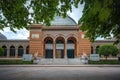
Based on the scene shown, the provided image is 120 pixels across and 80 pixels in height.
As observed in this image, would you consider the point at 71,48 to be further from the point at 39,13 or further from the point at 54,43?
the point at 39,13

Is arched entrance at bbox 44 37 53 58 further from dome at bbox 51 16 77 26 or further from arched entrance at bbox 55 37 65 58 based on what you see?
dome at bbox 51 16 77 26

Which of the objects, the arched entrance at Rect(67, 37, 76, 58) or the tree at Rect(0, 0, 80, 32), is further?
the arched entrance at Rect(67, 37, 76, 58)

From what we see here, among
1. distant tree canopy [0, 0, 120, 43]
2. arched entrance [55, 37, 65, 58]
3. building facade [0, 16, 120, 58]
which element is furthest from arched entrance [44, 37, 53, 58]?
distant tree canopy [0, 0, 120, 43]

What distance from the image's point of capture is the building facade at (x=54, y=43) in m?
50.7

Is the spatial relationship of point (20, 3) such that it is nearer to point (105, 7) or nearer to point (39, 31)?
point (105, 7)

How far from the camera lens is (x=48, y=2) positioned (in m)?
12.8

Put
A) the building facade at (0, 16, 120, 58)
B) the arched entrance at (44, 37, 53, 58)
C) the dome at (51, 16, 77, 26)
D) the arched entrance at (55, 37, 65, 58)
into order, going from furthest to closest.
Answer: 1. the dome at (51, 16, 77, 26)
2. the arched entrance at (55, 37, 65, 58)
3. the arched entrance at (44, 37, 53, 58)
4. the building facade at (0, 16, 120, 58)

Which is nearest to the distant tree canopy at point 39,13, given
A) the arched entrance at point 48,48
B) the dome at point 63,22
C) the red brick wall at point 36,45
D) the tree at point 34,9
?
the tree at point 34,9

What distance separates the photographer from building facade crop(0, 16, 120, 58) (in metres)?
50.7

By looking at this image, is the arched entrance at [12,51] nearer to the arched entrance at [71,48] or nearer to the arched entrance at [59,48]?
the arched entrance at [59,48]

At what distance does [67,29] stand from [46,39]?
20.6ft

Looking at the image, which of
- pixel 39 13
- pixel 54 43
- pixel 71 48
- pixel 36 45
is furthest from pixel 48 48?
pixel 39 13

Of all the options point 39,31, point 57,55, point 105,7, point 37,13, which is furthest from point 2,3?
point 57,55

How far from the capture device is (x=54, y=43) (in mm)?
51219
